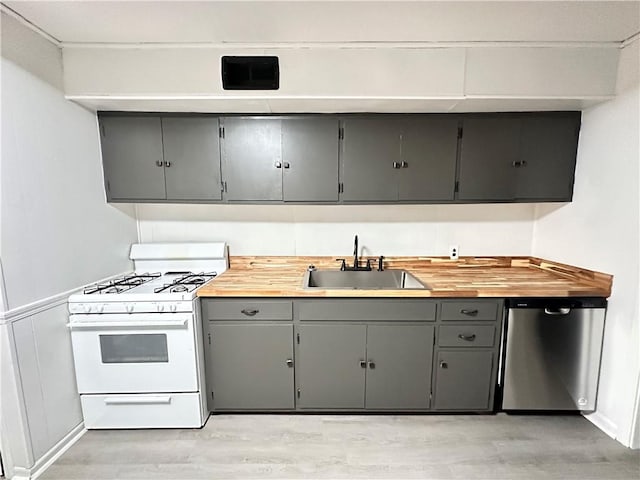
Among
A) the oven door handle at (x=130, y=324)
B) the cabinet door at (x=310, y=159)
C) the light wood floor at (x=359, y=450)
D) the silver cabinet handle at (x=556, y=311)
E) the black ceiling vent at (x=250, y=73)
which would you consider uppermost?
the black ceiling vent at (x=250, y=73)

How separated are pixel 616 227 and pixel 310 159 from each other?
1.95 meters


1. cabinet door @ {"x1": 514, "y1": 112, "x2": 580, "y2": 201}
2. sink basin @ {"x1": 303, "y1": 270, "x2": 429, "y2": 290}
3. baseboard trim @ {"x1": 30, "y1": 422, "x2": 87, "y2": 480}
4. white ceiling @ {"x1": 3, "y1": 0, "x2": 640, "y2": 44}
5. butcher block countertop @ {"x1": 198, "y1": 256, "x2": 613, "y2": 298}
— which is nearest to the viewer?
white ceiling @ {"x1": 3, "y1": 0, "x2": 640, "y2": 44}

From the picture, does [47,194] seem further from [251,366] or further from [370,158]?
[370,158]

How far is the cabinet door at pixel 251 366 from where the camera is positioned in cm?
199

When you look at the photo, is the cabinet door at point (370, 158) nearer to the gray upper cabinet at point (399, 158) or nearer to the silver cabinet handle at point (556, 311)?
the gray upper cabinet at point (399, 158)

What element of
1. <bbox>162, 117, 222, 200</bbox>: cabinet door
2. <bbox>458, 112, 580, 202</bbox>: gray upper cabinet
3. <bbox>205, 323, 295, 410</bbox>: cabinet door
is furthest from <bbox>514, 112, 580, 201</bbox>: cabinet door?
<bbox>162, 117, 222, 200</bbox>: cabinet door

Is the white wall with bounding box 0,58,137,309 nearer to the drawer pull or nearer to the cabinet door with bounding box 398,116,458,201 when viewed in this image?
Result: the cabinet door with bounding box 398,116,458,201

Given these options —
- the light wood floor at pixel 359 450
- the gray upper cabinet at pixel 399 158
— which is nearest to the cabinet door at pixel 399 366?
the light wood floor at pixel 359 450

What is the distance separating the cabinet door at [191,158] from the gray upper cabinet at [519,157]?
1.76 metres

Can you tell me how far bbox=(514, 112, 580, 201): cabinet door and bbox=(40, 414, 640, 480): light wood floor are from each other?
5.13 feet

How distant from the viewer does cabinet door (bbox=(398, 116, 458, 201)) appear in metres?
2.11

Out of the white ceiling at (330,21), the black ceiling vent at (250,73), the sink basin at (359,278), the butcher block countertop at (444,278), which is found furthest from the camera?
the sink basin at (359,278)

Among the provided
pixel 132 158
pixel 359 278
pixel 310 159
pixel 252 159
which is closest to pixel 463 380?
pixel 359 278

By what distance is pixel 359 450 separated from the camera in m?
1.81
